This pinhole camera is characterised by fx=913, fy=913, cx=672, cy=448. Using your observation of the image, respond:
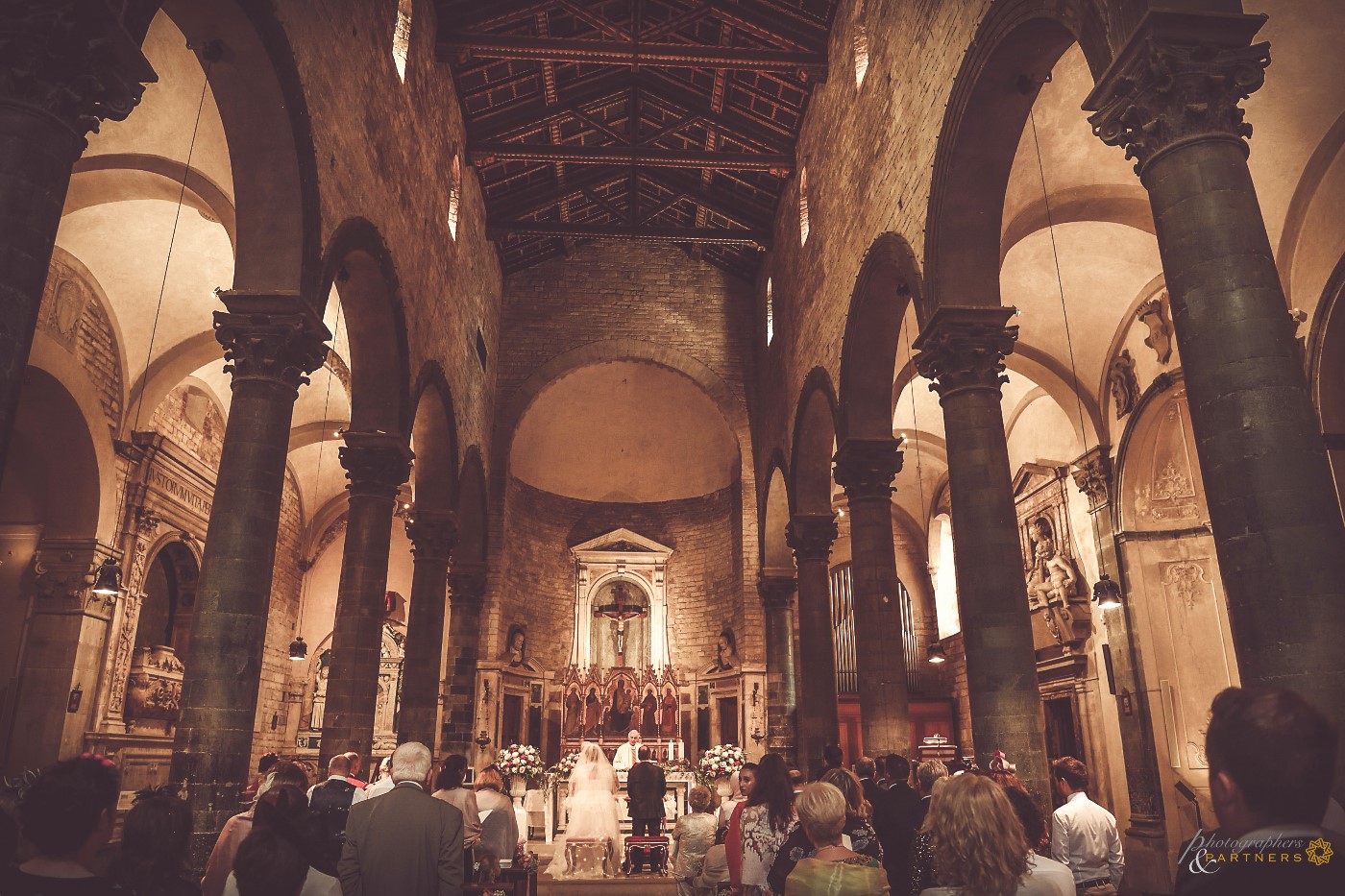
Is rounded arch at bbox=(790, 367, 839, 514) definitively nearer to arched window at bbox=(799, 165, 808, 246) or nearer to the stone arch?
the stone arch

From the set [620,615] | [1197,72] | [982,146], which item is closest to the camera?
[1197,72]

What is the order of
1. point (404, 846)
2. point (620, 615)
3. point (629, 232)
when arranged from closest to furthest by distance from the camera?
point (404, 846), point (629, 232), point (620, 615)

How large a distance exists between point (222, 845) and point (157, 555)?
1249 cm

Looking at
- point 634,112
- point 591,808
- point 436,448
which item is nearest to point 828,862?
point 591,808

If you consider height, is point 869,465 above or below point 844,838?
above

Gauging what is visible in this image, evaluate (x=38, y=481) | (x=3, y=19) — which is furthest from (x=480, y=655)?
(x=3, y=19)

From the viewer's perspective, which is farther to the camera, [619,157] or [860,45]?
[619,157]

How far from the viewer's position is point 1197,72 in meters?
4.92

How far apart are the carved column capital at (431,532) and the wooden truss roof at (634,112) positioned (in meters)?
6.78

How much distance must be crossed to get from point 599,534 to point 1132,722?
1350 centimetres

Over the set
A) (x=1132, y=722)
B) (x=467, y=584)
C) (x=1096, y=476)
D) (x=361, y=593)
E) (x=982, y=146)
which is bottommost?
(x=1132, y=722)

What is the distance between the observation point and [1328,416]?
9398 millimetres

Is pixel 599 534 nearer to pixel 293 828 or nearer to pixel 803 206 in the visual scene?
pixel 803 206

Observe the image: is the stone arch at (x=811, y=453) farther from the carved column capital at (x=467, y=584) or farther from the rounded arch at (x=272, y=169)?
the rounded arch at (x=272, y=169)
